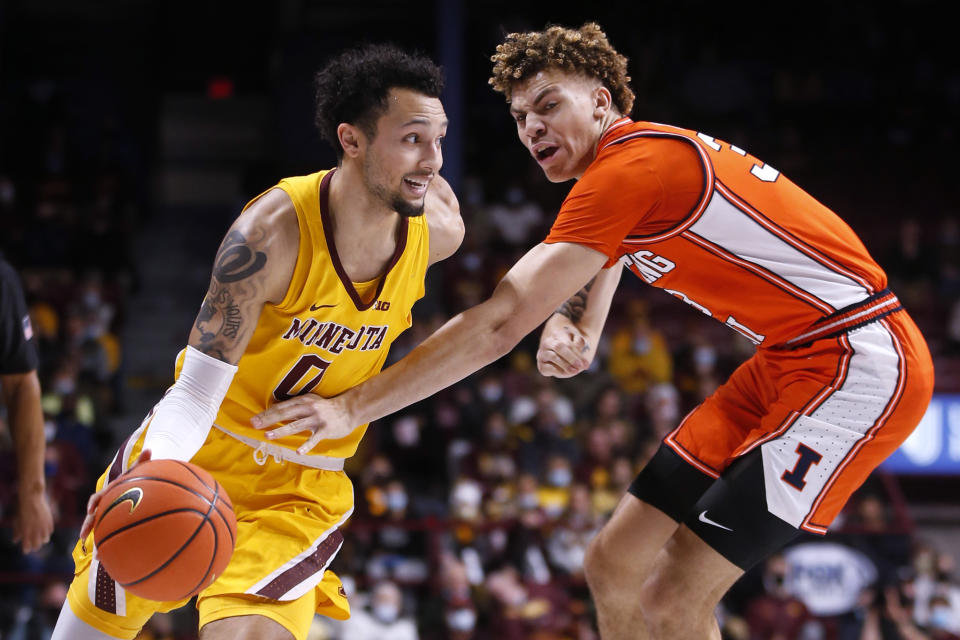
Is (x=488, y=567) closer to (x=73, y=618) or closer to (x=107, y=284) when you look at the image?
(x=73, y=618)

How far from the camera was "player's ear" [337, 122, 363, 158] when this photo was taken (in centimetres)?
368

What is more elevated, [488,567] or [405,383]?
[405,383]

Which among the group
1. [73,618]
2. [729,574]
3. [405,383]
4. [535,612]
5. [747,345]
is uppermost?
[405,383]

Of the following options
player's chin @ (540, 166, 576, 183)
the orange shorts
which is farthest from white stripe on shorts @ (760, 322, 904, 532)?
player's chin @ (540, 166, 576, 183)

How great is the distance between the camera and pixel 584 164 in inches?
152

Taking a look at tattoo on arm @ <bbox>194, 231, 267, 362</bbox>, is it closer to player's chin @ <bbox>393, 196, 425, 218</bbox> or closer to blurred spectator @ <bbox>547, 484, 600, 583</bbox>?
player's chin @ <bbox>393, 196, 425, 218</bbox>

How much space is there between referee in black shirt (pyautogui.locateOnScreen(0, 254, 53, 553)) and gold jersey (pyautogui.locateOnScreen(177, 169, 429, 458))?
99cm

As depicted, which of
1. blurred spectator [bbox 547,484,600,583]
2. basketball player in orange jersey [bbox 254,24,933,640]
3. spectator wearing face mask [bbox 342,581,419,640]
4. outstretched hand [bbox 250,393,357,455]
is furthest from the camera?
blurred spectator [bbox 547,484,600,583]

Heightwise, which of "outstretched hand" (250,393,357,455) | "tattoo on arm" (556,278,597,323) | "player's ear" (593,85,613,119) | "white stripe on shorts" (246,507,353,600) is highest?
"player's ear" (593,85,613,119)

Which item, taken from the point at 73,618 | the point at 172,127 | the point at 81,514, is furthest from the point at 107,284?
the point at 73,618

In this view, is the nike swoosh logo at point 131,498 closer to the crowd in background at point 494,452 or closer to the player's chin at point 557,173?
the player's chin at point 557,173

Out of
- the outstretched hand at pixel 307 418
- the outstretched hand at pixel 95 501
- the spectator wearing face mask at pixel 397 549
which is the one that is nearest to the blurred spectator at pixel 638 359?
the spectator wearing face mask at pixel 397 549

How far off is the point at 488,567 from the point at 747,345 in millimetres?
4409

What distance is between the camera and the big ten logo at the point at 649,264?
366cm
